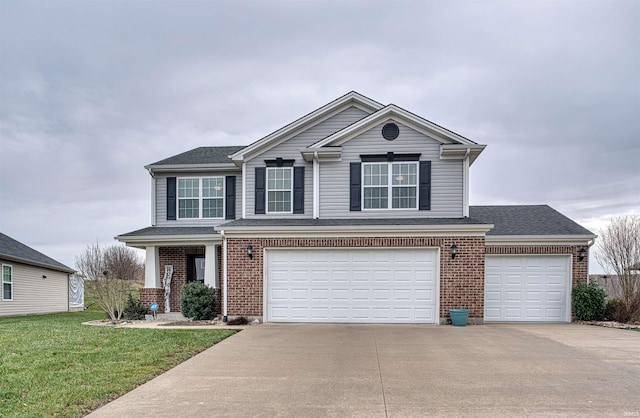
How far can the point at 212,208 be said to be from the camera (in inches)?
636

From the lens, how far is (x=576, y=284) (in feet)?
46.2

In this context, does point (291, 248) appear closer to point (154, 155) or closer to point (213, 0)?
point (213, 0)

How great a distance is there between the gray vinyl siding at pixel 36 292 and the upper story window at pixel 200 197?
9.81 m

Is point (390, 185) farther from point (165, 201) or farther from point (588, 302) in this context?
point (165, 201)

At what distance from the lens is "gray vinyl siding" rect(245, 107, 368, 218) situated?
569 inches

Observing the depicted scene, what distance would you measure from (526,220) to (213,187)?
1153 cm

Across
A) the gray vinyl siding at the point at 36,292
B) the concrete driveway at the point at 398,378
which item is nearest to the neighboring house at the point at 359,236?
the concrete driveway at the point at 398,378

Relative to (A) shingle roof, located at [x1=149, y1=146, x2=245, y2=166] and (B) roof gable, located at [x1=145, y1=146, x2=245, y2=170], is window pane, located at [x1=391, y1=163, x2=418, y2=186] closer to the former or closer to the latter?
(B) roof gable, located at [x1=145, y1=146, x2=245, y2=170]

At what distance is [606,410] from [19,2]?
57.2ft

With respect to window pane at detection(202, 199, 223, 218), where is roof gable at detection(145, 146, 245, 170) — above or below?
above

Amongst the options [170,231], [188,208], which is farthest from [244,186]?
[170,231]

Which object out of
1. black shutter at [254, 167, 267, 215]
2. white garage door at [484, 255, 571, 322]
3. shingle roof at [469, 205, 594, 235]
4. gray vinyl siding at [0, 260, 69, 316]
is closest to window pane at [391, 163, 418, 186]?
shingle roof at [469, 205, 594, 235]

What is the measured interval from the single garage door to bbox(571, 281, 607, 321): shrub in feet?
16.1

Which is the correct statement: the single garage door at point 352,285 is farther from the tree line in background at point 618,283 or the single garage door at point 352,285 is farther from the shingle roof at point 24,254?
the shingle roof at point 24,254
